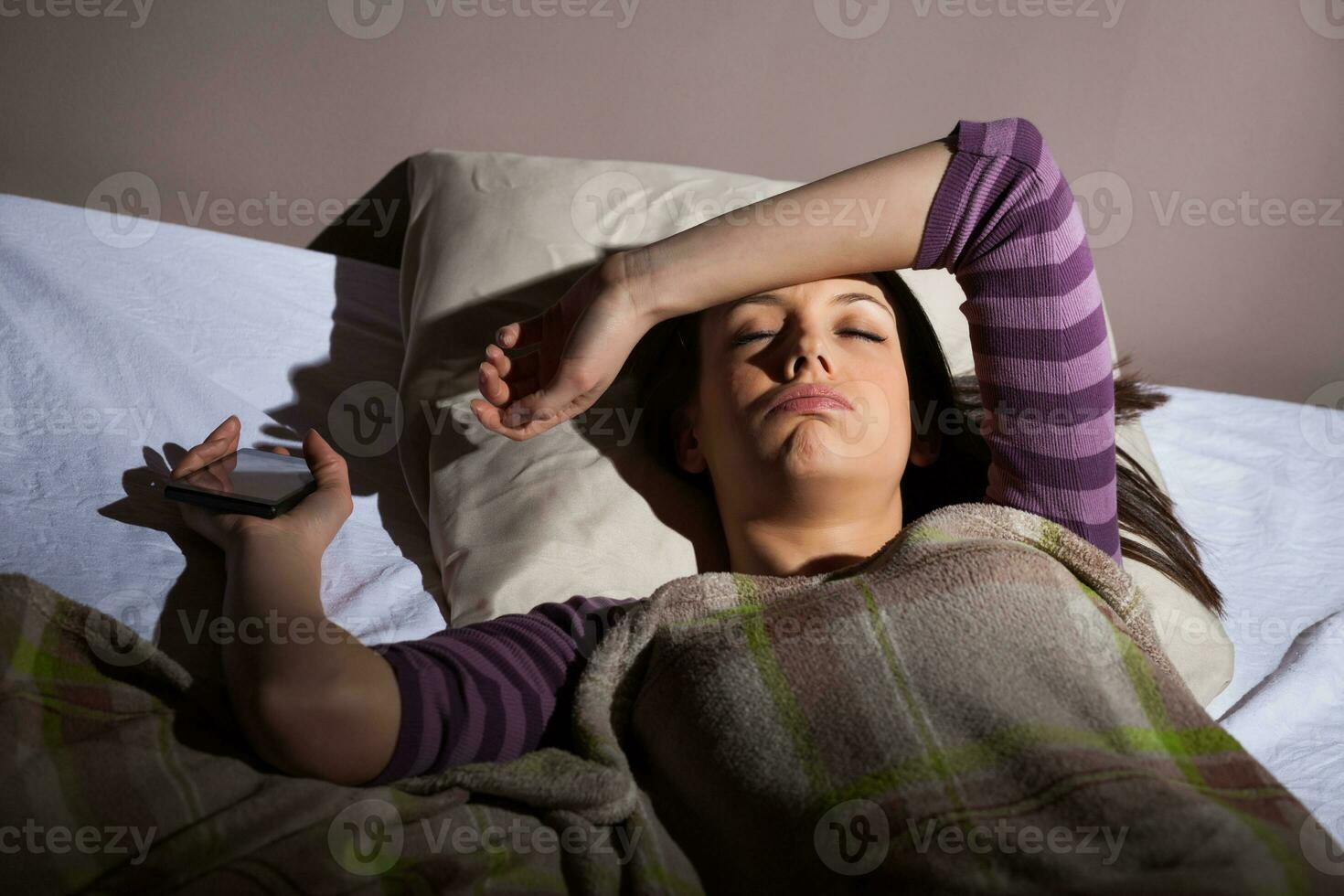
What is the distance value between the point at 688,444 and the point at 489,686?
0.43 meters

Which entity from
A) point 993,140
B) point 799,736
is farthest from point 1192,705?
point 993,140

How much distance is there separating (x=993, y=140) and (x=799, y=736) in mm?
652

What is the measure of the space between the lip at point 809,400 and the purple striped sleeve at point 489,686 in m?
0.26

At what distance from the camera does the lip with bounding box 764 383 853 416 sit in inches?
39.3

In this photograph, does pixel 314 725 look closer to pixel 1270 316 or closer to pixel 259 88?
pixel 259 88


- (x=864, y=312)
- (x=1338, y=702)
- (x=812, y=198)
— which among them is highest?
(x=812, y=198)

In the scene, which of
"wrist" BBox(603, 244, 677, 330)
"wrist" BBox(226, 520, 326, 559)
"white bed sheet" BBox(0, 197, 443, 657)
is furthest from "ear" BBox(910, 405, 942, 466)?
"wrist" BBox(226, 520, 326, 559)

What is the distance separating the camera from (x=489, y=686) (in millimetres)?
832

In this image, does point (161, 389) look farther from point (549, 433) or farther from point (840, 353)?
point (840, 353)

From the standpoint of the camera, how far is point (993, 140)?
1.07 metres

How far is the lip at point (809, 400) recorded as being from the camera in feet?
3.28

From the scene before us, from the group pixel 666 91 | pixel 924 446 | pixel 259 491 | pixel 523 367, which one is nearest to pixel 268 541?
pixel 259 491

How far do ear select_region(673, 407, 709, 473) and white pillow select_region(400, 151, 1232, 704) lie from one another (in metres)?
0.03

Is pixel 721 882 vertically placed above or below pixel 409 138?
below
